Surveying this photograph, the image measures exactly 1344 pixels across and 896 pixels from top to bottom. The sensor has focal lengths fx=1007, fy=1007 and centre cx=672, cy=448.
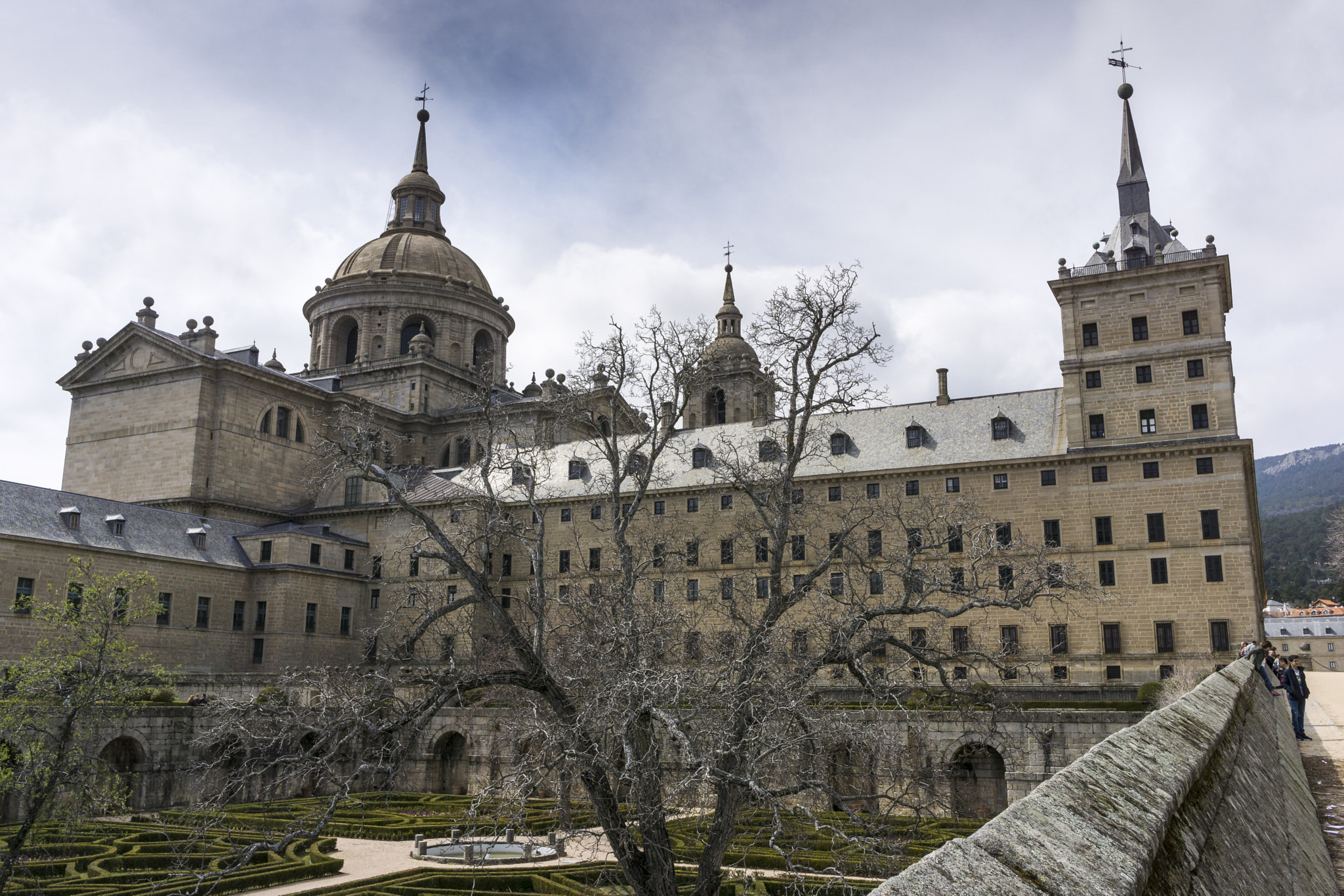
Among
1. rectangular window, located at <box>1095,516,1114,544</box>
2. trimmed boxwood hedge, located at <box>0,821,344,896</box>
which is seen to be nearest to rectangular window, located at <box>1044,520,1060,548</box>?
rectangular window, located at <box>1095,516,1114,544</box>

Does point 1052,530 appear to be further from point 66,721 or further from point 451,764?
point 66,721

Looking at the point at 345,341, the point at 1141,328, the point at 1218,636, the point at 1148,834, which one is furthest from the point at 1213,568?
the point at 345,341

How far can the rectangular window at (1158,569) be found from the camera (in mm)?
43125

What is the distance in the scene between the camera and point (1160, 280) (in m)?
45.8

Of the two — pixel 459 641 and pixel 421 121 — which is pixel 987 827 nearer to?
pixel 459 641

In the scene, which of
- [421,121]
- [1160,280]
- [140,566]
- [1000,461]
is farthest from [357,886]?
[421,121]

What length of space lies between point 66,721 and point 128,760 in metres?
13.9

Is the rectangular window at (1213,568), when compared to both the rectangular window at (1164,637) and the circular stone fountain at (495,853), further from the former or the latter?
the circular stone fountain at (495,853)

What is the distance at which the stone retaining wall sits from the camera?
2625 millimetres

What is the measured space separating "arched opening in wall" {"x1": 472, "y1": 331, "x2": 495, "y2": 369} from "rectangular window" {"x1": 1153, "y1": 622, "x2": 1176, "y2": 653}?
154 feet

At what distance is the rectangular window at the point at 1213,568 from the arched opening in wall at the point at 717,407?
33579mm

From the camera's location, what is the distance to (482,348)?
75.7m

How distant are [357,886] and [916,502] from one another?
31725 mm

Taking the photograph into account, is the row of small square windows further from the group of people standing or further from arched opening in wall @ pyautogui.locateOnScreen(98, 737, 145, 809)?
arched opening in wall @ pyautogui.locateOnScreen(98, 737, 145, 809)
